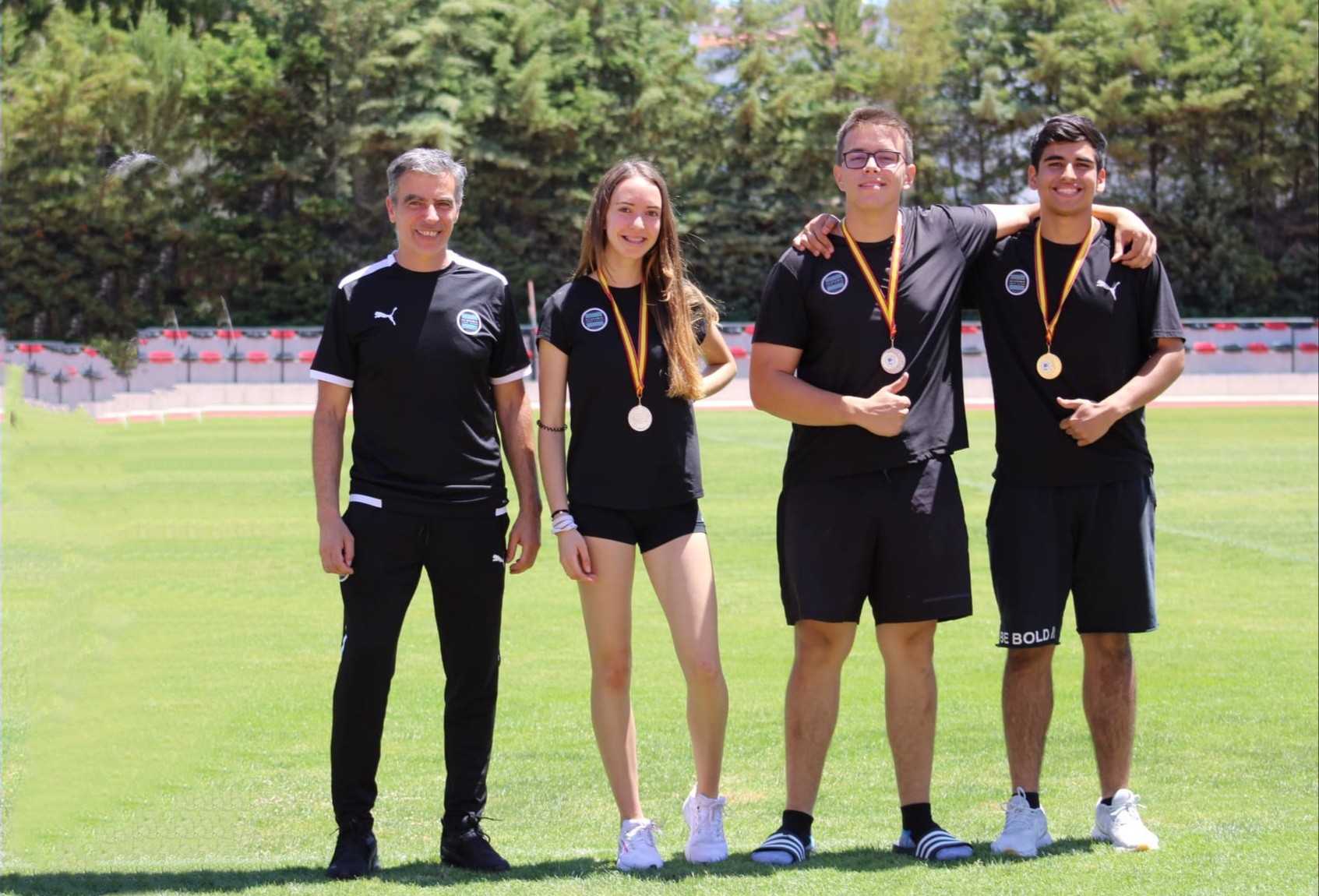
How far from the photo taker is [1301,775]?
20.4 feet

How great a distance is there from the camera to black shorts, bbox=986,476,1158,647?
185 inches

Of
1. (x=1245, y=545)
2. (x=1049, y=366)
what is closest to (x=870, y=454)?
(x=1049, y=366)

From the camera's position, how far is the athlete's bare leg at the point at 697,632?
4508mm

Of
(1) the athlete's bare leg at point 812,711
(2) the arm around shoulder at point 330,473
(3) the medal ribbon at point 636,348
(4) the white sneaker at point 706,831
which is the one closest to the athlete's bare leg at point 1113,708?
(1) the athlete's bare leg at point 812,711

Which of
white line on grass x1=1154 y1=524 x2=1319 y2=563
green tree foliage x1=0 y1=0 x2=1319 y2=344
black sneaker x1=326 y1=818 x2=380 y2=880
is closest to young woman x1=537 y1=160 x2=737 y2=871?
black sneaker x1=326 y1=818 x2=380 y2=880

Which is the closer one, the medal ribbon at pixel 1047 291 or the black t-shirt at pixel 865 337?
the black t-shirt at pixel 865 337

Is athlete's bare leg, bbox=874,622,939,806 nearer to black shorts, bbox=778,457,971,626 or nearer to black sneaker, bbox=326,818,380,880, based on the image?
black shorts, bbox=778,457,971,626

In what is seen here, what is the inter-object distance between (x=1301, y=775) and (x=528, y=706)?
3.54 metres

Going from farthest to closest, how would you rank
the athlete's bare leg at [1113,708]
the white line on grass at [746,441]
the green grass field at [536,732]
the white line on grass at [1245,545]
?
the white line on grass at [746,441]
the white line on grass at [1245,545]
the athlete's bare leg at [1113,708]
the green grass field at [536,732]

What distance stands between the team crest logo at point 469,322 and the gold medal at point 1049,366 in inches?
67.4

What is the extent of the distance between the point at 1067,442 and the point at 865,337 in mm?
744

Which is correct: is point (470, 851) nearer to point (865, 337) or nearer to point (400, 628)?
point (400, 628)

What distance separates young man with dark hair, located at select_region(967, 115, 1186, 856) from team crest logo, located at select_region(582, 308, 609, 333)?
3.93 ft

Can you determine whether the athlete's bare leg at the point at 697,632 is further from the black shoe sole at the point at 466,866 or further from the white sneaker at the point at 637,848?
the black shoe sole at the point at 466,866
